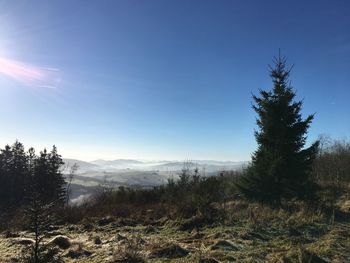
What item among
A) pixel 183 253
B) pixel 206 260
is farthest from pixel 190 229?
pixel 206 260

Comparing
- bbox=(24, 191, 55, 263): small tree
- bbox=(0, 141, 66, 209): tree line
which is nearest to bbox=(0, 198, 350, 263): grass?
bbox=(24, 191, 55, 263): small tree

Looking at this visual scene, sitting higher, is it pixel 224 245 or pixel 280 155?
pixel 280 155

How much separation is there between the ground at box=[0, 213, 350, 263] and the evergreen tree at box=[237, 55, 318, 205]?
537 centimetres

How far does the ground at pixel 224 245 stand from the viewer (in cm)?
700

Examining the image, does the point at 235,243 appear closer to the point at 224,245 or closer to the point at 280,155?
the point at 224,245

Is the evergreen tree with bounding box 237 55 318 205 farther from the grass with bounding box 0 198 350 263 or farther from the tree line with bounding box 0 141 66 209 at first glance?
the tree line with bounding box 0 141 66 209

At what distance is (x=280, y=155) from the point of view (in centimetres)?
1623

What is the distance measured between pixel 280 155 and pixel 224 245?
9.28 meters

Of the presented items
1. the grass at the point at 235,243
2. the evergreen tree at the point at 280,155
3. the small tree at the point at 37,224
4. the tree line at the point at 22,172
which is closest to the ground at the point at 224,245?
the grass at the point at 235,243

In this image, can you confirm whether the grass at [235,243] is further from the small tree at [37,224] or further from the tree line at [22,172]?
the tree line at [22,172]

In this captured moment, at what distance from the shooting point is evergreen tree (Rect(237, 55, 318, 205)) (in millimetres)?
16219

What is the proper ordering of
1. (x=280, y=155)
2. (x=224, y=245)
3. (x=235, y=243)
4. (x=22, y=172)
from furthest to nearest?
1. (x=22, y=172)
2. (x=280, y=155)
3. (x=235, y=243)
4. (x=224, y=245)

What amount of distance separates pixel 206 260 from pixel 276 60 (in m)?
14.1

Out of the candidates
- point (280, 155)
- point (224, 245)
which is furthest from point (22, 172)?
point (224, 245)
